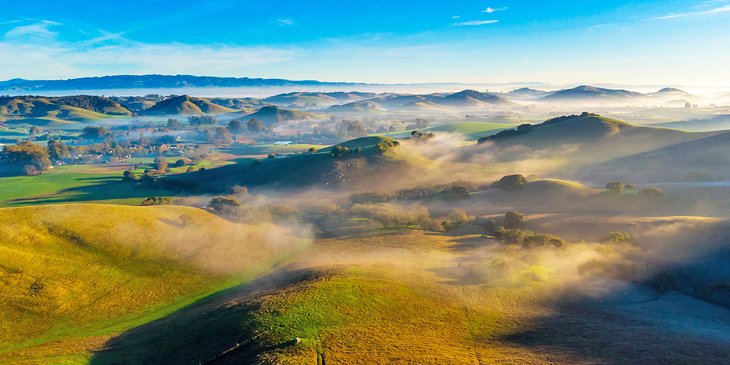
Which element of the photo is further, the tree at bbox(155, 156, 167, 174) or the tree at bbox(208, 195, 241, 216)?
the tree at bbox(155, 156, 167, 174)

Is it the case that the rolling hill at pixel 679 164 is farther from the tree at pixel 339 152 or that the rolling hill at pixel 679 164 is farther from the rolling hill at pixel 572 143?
the tree at pixel 339 152

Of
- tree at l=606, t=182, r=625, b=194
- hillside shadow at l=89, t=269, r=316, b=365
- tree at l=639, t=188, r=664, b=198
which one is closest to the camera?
hillside shadow at l=89, t=269, r=316, b=365

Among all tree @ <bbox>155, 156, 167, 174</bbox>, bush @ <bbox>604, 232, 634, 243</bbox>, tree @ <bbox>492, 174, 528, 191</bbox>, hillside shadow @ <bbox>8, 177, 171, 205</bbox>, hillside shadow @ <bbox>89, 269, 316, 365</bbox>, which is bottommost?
hillside shadow @ <bbox>8, 177, 171, 205</bbox>

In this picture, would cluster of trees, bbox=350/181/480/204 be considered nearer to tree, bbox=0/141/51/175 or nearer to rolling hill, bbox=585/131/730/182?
rolling hill, bbox=585/131/730/182

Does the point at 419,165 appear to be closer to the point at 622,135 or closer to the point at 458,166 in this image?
the point at 458,166

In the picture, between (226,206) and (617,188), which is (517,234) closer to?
(617,188)

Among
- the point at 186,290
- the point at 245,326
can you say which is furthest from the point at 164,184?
the point at 245,326

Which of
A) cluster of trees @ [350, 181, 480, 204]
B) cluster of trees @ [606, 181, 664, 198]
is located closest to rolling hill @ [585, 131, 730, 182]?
cluster of trees @ [606, 181, 664, 198]
